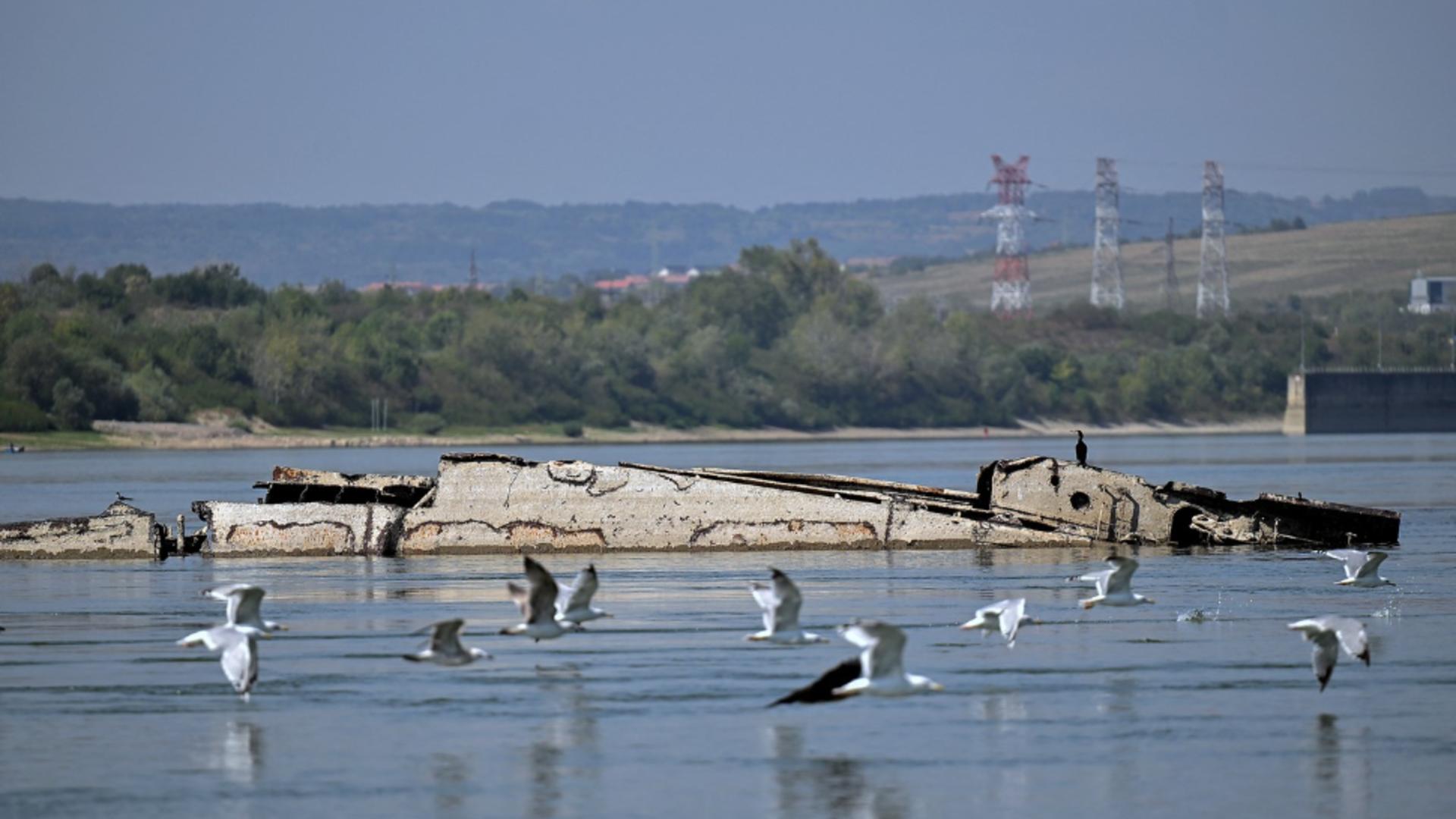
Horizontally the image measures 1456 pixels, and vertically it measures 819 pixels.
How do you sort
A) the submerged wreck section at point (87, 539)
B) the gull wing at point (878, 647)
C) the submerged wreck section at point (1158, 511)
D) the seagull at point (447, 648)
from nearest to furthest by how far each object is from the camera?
the gull wing at point (878, 647), the seagull at point (447, 648), the submerged wreck section at point (1158, 511), the submerged wreck section at point (87, 539)

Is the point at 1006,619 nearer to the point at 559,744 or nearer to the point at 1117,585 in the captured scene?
the point at 1117,585

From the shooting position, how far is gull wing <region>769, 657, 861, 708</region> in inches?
677

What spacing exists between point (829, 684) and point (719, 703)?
1867 millimetres

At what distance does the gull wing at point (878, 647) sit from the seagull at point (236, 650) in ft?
16.1

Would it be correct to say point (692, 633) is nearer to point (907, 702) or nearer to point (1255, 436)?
point (907, 702)

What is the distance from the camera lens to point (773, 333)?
649 feet

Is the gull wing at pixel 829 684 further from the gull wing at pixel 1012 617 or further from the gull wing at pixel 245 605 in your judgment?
the gull wing at pixel 245 605

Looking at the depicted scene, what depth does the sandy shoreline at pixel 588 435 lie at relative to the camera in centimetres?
11706

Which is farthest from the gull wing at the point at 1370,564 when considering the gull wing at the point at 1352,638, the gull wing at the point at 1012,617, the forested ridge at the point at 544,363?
the forested ridge at the point at 544,363

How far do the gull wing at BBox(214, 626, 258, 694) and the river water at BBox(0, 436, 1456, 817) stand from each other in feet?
1.12

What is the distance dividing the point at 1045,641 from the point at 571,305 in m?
174

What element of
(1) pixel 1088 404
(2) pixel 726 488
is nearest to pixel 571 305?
(1) pixel 1088 404

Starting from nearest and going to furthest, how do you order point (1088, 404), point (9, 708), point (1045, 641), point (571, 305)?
1. point (9, 708)
2. point (1045, 641)
3. point (1088, 404)
4. point (571, 305)

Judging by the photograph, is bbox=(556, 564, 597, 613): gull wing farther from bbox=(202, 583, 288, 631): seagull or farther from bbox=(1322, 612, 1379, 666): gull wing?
bbox=(1322, 612, 1379, 666): gull wing
